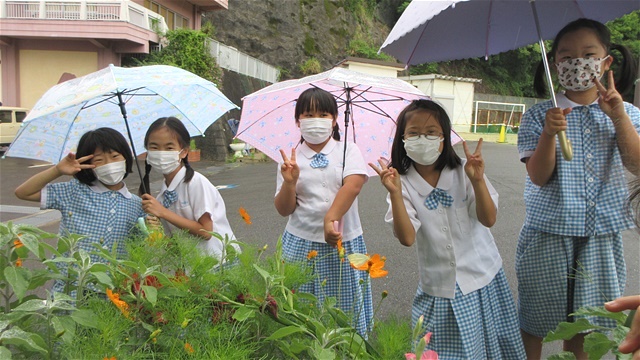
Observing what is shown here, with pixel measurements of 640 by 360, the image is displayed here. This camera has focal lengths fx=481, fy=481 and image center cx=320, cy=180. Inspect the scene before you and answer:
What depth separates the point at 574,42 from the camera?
2.13 metres

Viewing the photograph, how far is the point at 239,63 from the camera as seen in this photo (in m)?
22.2

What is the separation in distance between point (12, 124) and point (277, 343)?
19.2 m

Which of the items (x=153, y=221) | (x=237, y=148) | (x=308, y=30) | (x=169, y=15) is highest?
(x=308, y=30)

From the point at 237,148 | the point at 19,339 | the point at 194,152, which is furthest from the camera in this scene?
the point at 237,148

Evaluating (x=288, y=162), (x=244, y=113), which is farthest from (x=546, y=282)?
(x=244, y=113)

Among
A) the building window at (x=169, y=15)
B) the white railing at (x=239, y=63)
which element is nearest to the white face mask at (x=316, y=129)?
the white railing at (x=239, y=63)

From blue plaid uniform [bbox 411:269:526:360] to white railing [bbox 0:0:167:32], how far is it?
17954 mm

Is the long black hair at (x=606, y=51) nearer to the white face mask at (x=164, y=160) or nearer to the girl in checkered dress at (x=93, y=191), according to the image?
the white face mask at (x=164, y=160)

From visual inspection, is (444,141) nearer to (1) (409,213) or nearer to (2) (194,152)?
(1) (409,213)

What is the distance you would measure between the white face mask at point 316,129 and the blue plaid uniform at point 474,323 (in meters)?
1.00

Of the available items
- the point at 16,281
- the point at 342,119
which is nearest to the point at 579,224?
the point at 342,119

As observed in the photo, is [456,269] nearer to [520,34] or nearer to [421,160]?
[421,160]

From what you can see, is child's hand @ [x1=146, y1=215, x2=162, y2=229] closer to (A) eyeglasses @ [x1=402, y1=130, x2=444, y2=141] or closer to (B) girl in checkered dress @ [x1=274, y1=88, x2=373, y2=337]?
(B) girl in checkered dress @ [x1=274, y1=88, x2=373, y2=337]

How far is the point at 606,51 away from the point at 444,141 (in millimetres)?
806
